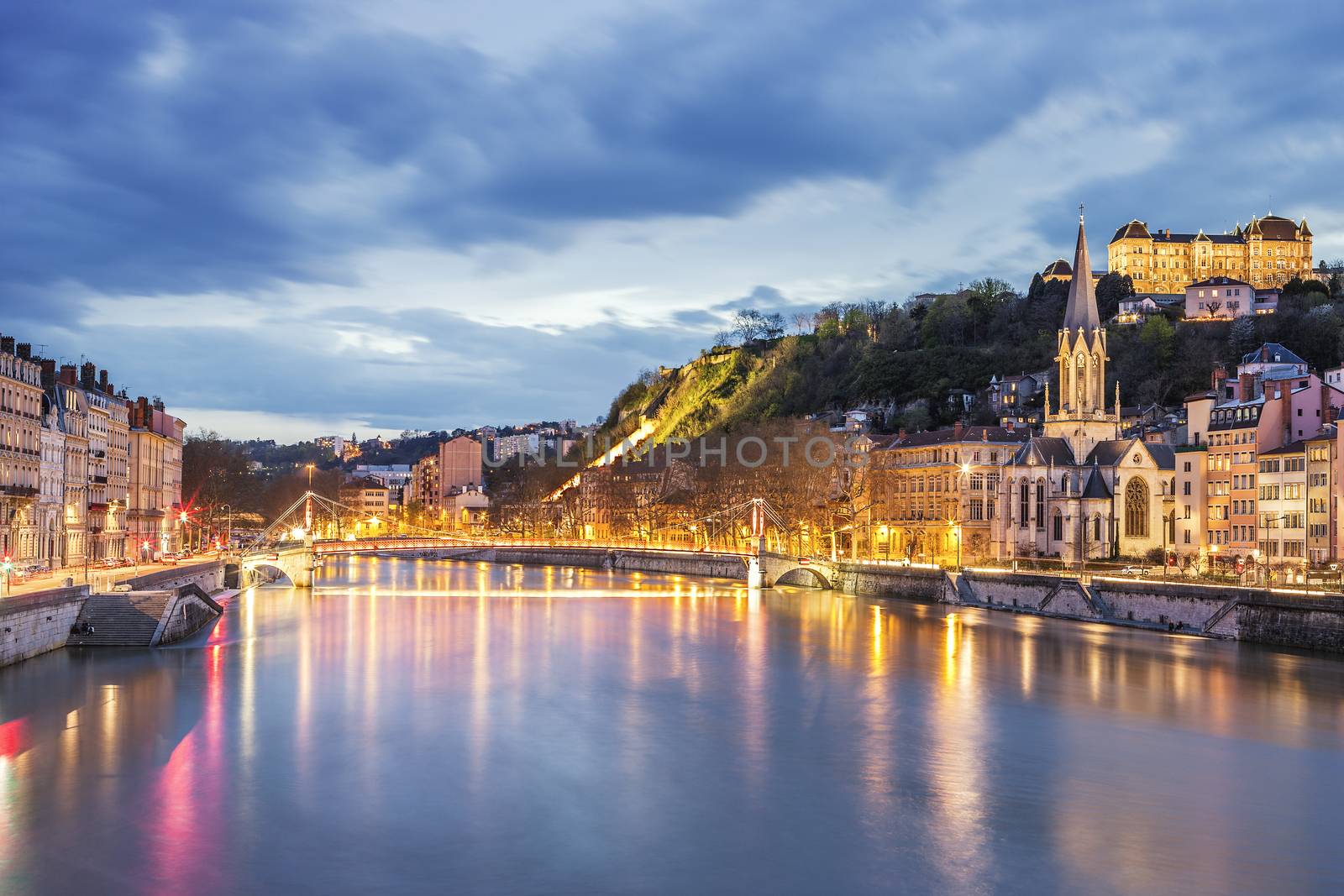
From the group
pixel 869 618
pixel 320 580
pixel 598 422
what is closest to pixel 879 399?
pixel 320 580

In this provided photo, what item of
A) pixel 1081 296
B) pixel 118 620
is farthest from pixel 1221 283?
pixel 118 620

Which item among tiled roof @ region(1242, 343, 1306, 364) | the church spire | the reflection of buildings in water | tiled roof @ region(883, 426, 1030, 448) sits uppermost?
the church spire

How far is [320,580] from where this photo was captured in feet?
226

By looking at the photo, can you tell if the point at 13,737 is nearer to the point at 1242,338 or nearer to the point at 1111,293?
the point at 1242,338

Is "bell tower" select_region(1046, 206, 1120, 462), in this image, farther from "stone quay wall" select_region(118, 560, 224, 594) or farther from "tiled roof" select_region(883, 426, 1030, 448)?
"stone quay wall" select_region(118, 560, 224, 594)

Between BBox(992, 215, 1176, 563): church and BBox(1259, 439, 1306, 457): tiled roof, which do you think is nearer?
BBox(1259, 439, 1306, 457): tiled roof

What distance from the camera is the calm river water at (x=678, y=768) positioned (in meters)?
16.8

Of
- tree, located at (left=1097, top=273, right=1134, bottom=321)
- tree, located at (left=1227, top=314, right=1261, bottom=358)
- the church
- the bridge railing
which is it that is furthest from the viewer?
tree, located at (left=1097, top=273, right=1134, bottom=321)

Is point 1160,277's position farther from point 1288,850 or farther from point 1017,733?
point 1288,850

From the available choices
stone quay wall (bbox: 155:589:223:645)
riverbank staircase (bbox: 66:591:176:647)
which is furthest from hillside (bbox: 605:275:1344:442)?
riverbank staircase (bbox: 66:591:176:647)

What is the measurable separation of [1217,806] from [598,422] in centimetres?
17231

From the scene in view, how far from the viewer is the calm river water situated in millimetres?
16797

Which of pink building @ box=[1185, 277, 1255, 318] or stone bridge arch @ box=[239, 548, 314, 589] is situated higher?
pink building @ box=[1185, 277, 1255, 318]

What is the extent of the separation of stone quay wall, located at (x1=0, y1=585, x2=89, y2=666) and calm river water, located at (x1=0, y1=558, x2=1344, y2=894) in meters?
0.59
